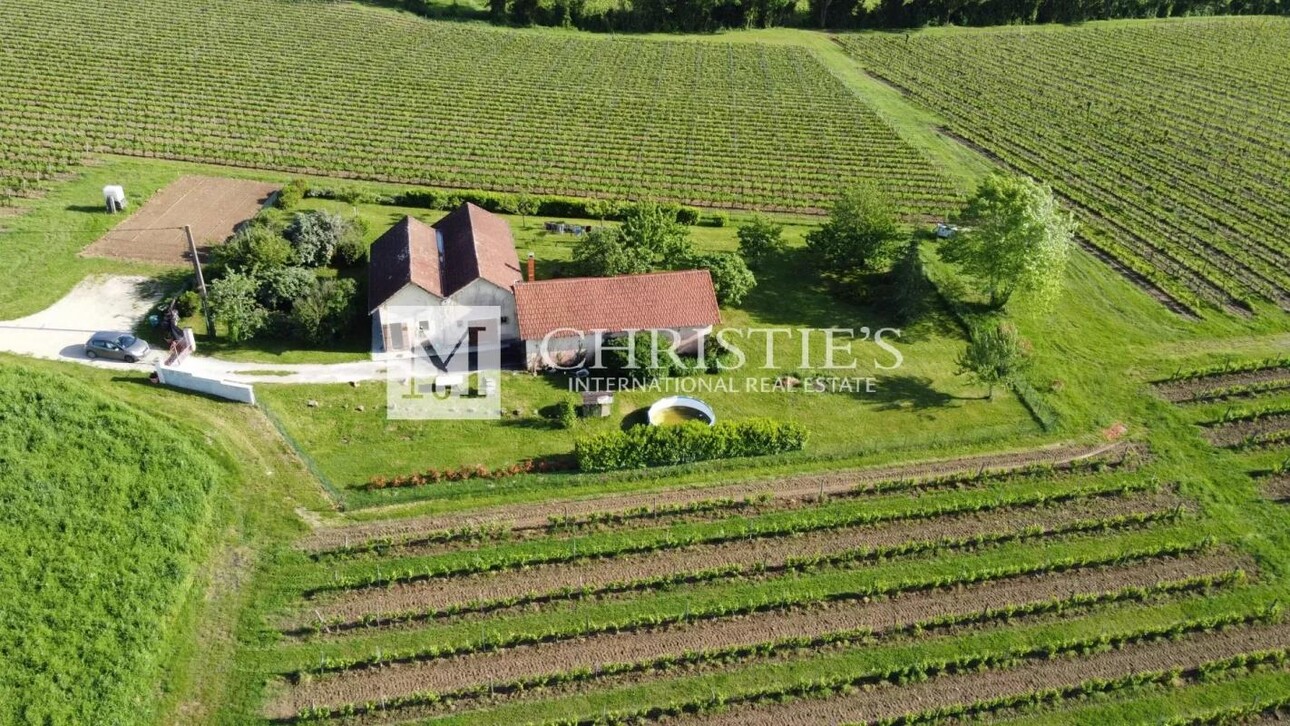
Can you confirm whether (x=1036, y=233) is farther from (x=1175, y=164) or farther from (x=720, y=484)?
(x=1175, y=164)

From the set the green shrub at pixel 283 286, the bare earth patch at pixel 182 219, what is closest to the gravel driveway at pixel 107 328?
the green shrub at pixel 283 286

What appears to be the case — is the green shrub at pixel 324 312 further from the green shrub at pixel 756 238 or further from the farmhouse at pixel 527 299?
the green shrub at pixel 756 238

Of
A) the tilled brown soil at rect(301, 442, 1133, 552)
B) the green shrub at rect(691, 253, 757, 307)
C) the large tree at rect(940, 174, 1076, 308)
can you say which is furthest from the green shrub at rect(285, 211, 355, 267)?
the large tree at rect(940, 174, 1076, 308)

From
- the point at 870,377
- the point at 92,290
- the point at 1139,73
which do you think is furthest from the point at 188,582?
the point at 1139,73

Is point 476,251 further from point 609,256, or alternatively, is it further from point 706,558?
point 706,558

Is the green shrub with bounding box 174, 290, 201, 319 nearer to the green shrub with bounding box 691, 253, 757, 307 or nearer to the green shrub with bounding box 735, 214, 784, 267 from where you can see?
the green shrub with bounding box 691, 253, 757, 307
